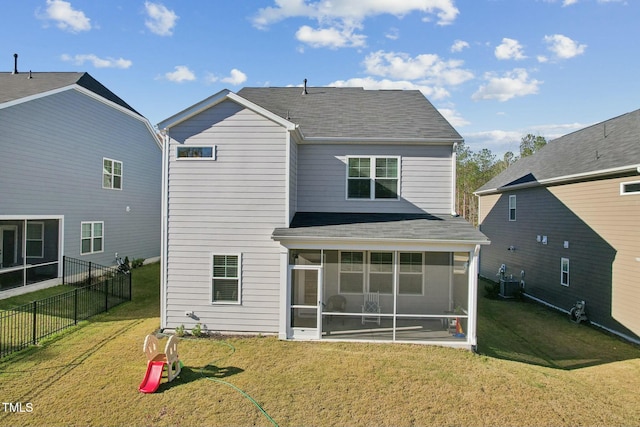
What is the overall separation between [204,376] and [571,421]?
6724mm

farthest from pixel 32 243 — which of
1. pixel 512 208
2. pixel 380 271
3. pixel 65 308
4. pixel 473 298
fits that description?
pixel 512 208

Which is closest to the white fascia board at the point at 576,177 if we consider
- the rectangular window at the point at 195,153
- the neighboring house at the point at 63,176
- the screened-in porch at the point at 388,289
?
the screened-in porch at the point at 388,289

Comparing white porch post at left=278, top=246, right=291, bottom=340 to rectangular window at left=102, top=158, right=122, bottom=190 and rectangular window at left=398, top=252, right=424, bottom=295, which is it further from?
rectangular window at left=102, top=158, right=122, bottom=190

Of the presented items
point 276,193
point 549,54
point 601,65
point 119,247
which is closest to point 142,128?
point 119,247

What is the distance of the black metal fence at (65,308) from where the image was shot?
880 centimetres

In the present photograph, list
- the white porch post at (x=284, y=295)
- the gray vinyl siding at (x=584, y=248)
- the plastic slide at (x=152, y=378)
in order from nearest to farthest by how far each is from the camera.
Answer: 1. the plastic slide at (x=152, y=378)
2. the white porch post at (x=284, y=295)
3. the gray vinyl siding at (x=584, y=248)

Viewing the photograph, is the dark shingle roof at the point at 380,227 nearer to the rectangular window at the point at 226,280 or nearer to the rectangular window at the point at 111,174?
the rectangular window at the point at 226,280

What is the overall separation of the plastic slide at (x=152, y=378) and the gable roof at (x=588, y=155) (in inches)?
524

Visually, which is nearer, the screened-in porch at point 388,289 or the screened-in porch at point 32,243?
the screened-in porch at point 388,289

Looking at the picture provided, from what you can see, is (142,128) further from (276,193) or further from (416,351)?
(416,351)

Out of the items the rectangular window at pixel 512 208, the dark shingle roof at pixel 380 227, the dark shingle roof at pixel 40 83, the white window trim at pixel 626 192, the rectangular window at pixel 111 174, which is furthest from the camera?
the rectangular window at pixel 512 208

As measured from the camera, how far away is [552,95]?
20953mm

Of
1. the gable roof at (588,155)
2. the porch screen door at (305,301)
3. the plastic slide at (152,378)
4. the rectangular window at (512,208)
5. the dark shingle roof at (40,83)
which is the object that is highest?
the dark shingle roof at (40,83)

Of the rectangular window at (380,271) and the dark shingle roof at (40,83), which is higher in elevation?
the dark shingle roof at (40,83)
